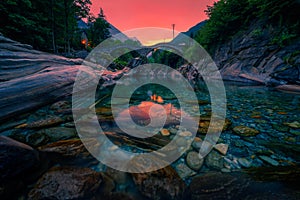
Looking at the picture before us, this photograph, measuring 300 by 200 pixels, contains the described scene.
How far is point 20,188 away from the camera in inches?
50.9

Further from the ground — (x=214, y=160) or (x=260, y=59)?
(x=260, y=59)

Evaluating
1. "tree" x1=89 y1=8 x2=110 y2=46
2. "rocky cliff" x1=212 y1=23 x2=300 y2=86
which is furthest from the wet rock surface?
"tree" x1=89 y1=8 x2=110 y2=46

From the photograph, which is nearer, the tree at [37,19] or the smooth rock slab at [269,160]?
the smooth rock slab at [269,160]

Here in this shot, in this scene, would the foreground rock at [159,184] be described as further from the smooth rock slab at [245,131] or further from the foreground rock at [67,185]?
the smooth rock slab at [245,131]

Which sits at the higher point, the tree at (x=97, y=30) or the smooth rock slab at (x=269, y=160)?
the tree at (x=97, y=30)

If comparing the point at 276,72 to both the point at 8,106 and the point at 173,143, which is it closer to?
the point at 173,143

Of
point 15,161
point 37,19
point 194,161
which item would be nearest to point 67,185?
point 15,161

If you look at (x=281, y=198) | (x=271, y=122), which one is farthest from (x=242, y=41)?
(x=281, y=198)

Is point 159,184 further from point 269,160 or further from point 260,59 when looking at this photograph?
point 260,59

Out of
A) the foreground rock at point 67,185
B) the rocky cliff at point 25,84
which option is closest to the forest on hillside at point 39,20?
the rocky cliff at point 25,84

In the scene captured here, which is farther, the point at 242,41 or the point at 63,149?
the point at 242,41

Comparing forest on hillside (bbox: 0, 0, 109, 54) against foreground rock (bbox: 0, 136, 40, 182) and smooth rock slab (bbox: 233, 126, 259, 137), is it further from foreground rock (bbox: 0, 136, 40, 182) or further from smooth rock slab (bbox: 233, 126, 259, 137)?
smooth rock slab (bbox: 233, 126, 259, 137)

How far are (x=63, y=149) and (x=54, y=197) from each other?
82cm

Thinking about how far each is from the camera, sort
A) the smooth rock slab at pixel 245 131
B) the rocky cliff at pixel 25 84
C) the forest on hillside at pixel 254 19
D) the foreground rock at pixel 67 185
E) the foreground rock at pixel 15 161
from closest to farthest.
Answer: the foreground rock at pixel 67 185, the foreground rock at pixel 15 161, the smooth rock slab at pixel 245 131, the rocky cliff at pixel 25 84, the forest on hillside at pixel 254 19
